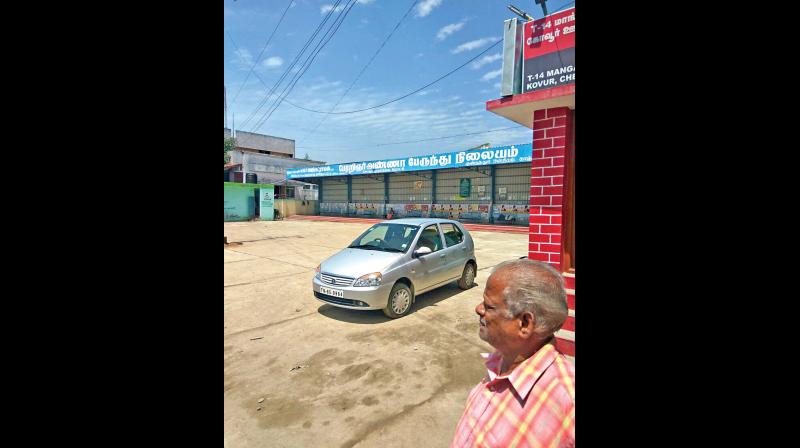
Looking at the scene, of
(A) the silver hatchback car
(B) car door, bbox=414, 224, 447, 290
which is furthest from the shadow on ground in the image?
(B) car door, bbox=414, 224, 447, 290

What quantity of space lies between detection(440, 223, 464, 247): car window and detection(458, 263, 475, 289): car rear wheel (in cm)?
61

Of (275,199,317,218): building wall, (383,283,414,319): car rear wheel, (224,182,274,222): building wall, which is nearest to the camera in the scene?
(383,283,414,319): car rear wheel

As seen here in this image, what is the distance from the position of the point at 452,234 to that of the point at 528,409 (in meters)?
6.06

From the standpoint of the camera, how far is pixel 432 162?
2770 cm

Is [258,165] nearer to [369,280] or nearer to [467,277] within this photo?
[467,277]

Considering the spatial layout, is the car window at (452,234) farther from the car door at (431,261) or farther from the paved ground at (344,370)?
the paved ground at (344,370)

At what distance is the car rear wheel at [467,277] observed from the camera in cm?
A: 749

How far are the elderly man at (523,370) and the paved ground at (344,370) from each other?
1.66m

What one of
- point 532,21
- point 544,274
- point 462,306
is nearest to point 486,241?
point 462,306

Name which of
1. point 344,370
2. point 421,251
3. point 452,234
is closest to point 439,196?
point 452,234

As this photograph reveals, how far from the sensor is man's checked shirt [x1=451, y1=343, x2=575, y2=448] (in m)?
1.28

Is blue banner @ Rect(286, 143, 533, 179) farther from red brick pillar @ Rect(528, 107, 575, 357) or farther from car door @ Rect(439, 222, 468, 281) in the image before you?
red brick pillar @ Rect(528, 107, 575, 357)
